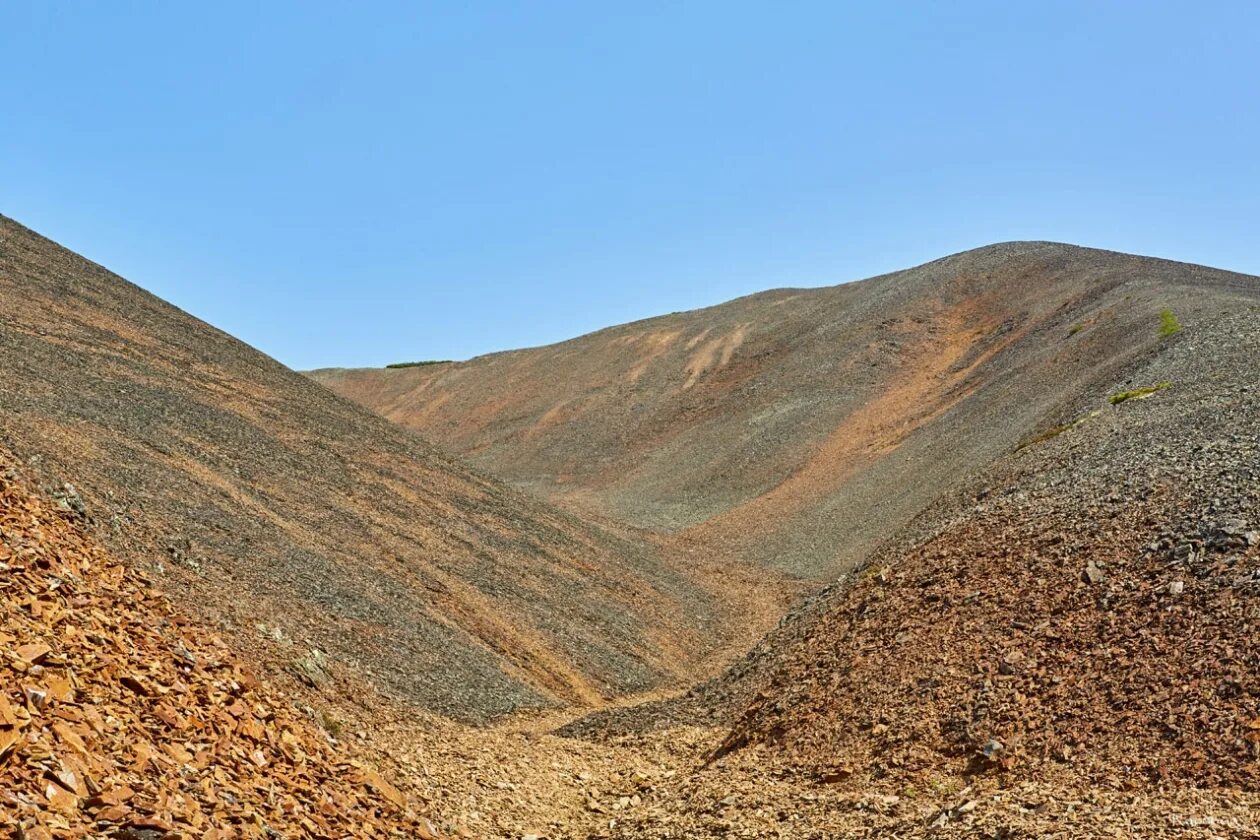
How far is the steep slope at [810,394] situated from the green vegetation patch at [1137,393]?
19.5 ft

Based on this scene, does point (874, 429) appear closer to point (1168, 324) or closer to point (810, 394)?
point (810, 394)

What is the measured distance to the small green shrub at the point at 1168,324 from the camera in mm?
34000

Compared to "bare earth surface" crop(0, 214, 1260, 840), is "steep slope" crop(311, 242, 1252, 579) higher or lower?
higher

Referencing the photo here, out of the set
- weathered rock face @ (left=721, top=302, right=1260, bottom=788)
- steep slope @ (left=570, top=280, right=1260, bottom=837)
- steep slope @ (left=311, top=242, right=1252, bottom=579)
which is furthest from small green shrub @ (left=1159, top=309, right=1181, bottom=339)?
steep slope @ (left=570, top=280, right=1260, bottom=837)

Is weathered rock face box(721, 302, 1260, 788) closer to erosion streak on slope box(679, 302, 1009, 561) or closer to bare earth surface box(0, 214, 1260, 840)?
bare earth surface box(0, 214, 1260, 840)

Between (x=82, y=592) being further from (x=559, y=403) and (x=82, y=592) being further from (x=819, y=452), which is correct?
(x=559, y=403)

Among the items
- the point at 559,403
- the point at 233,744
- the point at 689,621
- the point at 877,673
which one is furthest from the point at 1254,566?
the point at 559,403

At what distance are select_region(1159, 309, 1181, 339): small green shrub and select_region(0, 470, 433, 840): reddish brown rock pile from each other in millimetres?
28720

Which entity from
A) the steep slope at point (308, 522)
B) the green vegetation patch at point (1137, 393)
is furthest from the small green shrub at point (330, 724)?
the green vegetation patch at point (1137, 393)

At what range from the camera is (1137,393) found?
80.0 ft

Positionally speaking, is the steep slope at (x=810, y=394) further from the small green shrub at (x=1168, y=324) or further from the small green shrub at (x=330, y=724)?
the small green shrub at (x=330, y=724)

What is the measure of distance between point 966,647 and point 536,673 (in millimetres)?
7722

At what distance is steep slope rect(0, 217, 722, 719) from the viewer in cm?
1516

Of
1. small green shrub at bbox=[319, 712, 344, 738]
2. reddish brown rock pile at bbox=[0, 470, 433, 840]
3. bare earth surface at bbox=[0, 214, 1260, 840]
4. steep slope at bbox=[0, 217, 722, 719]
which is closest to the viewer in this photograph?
reddish brown rock pile at bbox=[0, 470, 433, 840]
